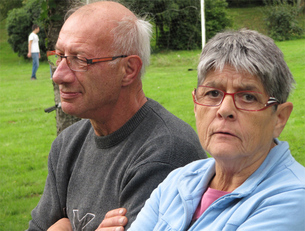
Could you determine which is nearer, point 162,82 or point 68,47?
point 68,47

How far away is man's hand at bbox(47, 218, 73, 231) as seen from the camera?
266 centimetres

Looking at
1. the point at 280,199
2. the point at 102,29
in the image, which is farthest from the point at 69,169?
the point at 280,199

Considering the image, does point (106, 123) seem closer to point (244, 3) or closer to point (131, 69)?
point (131, 69)

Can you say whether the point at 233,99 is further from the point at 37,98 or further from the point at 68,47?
the point at 37,98

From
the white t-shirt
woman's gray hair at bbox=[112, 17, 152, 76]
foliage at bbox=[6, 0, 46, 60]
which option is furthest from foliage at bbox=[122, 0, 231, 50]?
woman's gray hair at bbox=[112, 17, 152, 76]

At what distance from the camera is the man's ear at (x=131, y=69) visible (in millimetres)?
2686

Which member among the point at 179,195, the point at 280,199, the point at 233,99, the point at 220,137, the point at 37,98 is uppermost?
the point at 233,99

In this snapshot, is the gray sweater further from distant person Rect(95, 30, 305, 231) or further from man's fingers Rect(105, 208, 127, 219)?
distant person Rect(95, 30, 305, 231)

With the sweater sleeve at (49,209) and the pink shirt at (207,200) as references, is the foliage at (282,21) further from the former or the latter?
the pink shirt at (207,200)

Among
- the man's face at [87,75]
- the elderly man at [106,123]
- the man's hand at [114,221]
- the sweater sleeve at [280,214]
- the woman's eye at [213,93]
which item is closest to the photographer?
the sweater sleeve at [280,214]

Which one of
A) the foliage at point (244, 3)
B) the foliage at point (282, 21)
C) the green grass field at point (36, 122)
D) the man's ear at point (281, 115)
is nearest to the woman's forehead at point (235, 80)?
the man's ear at point (281, 115)

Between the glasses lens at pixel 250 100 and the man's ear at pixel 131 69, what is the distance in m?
1.02

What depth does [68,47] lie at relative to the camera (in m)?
2.60

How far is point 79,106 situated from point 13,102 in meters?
9.35
